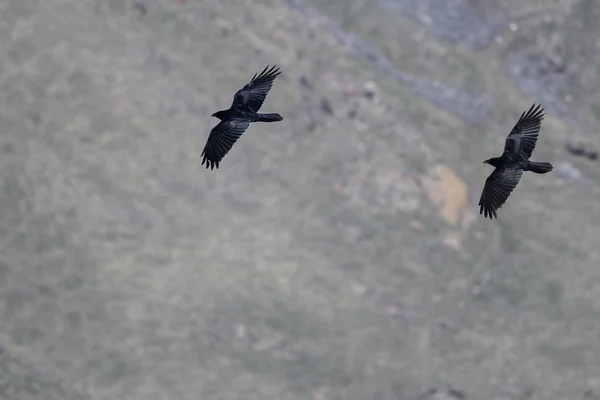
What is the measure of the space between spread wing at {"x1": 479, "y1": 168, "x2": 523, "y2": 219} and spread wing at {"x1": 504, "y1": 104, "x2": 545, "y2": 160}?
43 centimetres

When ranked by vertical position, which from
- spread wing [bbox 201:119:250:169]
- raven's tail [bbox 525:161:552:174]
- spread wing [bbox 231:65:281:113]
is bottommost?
raven's tail [bbox 525:161:552:174]

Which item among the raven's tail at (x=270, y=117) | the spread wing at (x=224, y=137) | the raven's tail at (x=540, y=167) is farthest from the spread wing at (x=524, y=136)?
the spread wing at (x=224, y=137)

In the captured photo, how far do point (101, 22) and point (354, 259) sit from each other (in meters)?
16.2

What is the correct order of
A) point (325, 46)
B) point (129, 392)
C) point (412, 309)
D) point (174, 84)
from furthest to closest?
point (325, 46) < point (174, 84) < point (412, 309) < point (129, 392)

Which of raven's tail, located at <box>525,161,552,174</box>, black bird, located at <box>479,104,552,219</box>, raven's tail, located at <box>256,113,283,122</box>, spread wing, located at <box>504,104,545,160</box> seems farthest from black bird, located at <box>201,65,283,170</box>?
raven's tail, located at <box>525,161,552,174</box>

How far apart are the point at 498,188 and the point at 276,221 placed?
30413 mm

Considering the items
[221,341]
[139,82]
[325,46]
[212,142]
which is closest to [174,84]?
[139,82]

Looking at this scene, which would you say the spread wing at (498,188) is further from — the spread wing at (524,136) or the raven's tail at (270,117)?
the raven's tail at (270,117)

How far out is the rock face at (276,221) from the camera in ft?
186

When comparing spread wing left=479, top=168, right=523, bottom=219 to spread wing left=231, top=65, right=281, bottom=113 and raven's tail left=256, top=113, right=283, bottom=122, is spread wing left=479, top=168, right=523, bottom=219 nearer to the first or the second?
raven's tail left=256, top=113, right=283, bottom=122

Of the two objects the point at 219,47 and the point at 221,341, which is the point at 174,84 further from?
the point at 221,341

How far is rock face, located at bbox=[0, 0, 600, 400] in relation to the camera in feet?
186

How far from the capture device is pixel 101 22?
65.4 metres

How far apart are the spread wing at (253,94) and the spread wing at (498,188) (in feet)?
17.6
